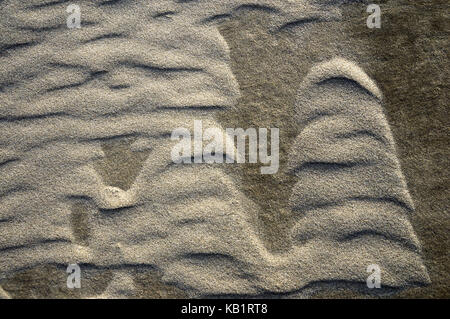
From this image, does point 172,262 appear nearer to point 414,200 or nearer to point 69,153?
point 69,153

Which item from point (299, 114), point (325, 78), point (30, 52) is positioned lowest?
point (299, 114)

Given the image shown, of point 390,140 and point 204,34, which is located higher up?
point 204,34

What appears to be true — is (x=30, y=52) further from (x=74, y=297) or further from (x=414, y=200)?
(x=414, y=200)

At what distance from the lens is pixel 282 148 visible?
4.99 feet

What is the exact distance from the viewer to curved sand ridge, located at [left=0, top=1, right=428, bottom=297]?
1.45 m

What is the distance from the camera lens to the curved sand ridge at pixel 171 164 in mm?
1449

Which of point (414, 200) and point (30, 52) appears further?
point (30, 52)

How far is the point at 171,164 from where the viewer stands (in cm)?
150

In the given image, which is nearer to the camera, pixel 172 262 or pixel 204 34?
pixel 172 262

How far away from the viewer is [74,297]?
4.84 feet

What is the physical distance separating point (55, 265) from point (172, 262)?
41 cm

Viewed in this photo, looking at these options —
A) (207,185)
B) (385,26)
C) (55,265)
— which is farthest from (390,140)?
(55,265)
